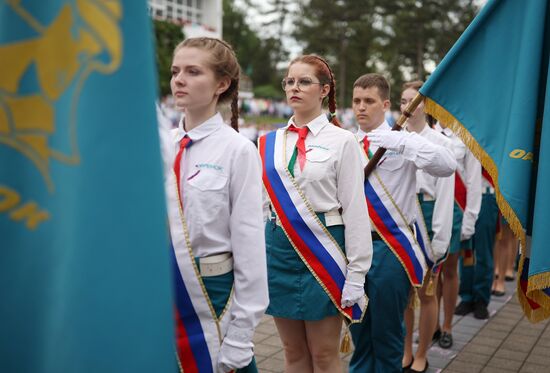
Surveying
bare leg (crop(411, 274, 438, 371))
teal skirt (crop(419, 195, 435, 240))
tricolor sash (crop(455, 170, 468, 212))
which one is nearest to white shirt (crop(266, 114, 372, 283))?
teal skirt (crop(419, 195, 435, 240))

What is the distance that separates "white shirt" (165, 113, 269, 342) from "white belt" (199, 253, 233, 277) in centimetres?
2

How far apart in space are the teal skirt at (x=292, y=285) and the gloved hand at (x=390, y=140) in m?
0.80

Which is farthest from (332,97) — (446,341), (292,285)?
(446,341)

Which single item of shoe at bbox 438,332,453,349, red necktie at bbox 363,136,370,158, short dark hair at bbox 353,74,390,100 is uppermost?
short dark hair at bbox 353,74,390,100

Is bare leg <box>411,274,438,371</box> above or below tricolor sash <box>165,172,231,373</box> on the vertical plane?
below

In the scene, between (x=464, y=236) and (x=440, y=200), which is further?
(x=464, y=236)

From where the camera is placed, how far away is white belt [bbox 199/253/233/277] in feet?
8.40

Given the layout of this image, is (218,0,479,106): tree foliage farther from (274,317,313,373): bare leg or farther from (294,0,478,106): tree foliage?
(274,317,313,373): bare leg

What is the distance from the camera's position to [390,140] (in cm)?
409

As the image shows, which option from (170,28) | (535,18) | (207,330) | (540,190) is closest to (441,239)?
(540,190)

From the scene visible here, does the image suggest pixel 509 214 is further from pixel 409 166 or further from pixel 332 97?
pixel 332 97

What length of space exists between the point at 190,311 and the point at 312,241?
1.14 meters

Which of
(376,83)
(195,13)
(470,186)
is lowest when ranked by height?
(470,186)

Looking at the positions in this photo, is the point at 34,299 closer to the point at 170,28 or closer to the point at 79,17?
the point at 79,17
